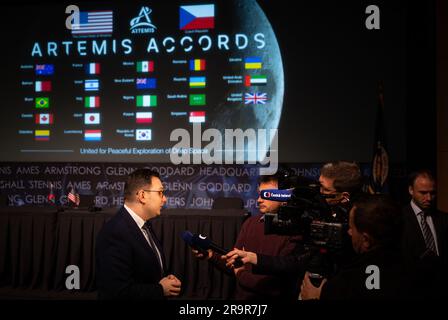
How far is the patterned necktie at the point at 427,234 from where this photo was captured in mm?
3322

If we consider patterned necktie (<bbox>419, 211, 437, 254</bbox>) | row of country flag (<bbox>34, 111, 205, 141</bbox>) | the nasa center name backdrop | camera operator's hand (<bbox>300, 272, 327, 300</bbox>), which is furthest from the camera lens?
row of country flag (<bbox>34, 111, 205, 141</bbox>)

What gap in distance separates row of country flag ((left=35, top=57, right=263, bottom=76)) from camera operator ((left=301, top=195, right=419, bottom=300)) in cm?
394

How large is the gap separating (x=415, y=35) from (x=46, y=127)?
4.67 metres

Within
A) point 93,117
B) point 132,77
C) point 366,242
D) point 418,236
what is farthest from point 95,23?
point 366,242

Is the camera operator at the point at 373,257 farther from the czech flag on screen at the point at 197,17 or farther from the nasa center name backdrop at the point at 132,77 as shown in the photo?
the czech flag on screen at the point at 197,17

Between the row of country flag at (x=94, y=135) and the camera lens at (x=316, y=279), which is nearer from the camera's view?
the camera lens at (x=316, y=279)

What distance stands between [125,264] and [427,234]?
2.33 metres

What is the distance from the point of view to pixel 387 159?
5.14 meters

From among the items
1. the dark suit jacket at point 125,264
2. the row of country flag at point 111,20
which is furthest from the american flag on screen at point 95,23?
the dark suit jacket at point 125,264

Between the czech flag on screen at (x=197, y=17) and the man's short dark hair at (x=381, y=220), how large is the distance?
4.30 meters

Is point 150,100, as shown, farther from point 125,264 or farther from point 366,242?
point 366,242

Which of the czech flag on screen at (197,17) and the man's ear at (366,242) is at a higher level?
the czech flag on screen at (197,17)
